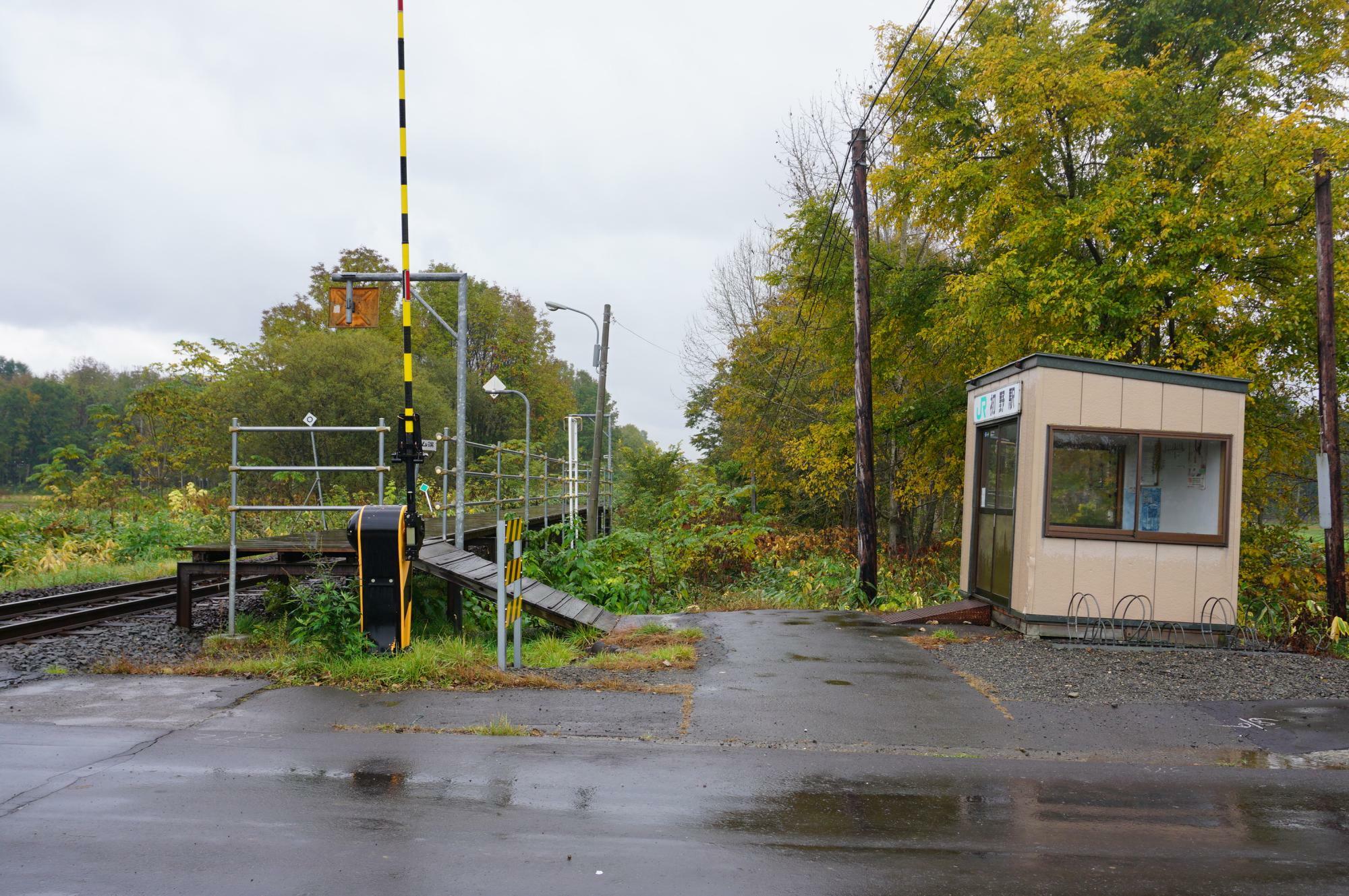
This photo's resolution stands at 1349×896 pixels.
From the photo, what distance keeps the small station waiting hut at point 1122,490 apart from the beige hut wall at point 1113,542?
11 millimetres

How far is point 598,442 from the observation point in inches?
821

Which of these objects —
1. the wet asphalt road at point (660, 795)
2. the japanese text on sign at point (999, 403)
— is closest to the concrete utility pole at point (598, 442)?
the japanese text on sign at point (999, 403)

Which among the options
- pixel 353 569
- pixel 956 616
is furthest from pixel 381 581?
pixel 956 616

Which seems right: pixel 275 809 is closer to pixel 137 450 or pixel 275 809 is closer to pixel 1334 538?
pixel 1334 538

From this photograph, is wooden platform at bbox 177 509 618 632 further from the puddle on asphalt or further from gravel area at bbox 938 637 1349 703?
the puddle on asphalt

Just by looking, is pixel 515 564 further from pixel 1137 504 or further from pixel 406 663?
pixel 1137 504

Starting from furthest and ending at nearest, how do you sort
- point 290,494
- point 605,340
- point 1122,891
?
point 290,494, point 605,340, point 1122,891

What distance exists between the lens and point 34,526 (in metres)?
18.6

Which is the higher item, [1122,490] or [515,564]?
[1122,490]

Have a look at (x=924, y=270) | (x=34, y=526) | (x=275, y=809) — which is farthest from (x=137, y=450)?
(x=275, y=809)

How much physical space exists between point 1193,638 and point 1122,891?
6.86 meters

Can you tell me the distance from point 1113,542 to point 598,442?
1315cm

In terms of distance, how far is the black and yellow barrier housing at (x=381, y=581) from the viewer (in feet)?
26.8

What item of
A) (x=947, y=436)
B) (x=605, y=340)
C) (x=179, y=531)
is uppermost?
(x=605, y=340)
